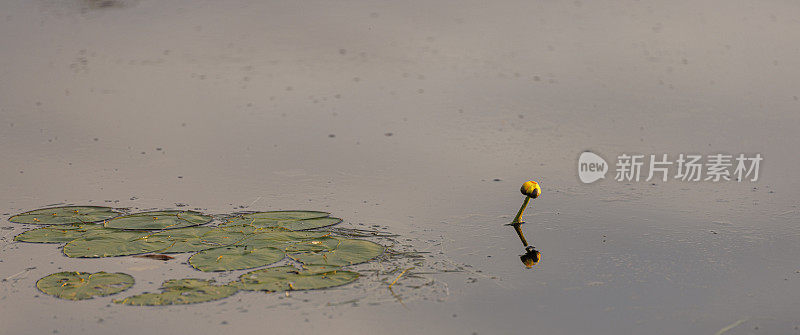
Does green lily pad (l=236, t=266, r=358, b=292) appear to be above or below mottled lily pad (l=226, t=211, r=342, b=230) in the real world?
below

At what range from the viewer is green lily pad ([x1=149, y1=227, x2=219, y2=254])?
3934 mm

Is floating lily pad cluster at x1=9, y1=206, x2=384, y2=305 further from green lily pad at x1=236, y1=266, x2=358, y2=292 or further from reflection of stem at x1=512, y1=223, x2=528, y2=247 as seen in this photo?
reflection of stem at x1=512, y1=223, x2=528, y2=247

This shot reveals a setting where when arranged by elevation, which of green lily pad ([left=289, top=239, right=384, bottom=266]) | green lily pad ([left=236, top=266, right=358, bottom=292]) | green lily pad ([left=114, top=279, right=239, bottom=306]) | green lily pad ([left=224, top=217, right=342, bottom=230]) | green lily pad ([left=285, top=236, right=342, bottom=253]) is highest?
green lily pad ([left=224, top=217, right=342, bottom=230])

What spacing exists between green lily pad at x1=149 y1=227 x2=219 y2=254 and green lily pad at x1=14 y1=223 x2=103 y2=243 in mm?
340

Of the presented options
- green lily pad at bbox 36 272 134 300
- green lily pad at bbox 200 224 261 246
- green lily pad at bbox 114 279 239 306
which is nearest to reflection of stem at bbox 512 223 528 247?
green lily pad at bbox 200 224 261 246

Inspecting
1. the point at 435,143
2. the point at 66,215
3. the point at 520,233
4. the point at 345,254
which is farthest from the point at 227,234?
the point at 435,143

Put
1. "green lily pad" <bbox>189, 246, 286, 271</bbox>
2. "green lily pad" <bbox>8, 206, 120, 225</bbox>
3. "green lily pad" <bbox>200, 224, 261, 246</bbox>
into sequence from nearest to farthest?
"green lily pad" <bbox>189, 246, 286, 271</bbox>, "green lily pad" <bbox>200, 224, 261, 246</bbox>, "green lily pad" <bbox>8, 206, 120, 225</bbox>

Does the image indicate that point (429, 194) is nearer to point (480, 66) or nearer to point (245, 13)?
point (480, 66)

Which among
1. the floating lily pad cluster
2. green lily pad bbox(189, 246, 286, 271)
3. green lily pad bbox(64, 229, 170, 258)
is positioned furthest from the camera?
green lily pad bbox(64, 229, 170, 258)

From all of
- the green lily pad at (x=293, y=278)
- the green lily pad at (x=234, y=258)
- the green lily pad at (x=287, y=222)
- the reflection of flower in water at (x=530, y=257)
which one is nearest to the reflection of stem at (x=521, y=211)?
the reflection of flower in water at (x=530, y=257)

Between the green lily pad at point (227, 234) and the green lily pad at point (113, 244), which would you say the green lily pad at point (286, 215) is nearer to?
the green lily pad at point (227, 234)

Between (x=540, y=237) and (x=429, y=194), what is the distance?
0.77 meters

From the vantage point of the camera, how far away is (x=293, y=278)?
12.0 ft

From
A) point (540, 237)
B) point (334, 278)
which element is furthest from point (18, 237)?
point (540, 237)
